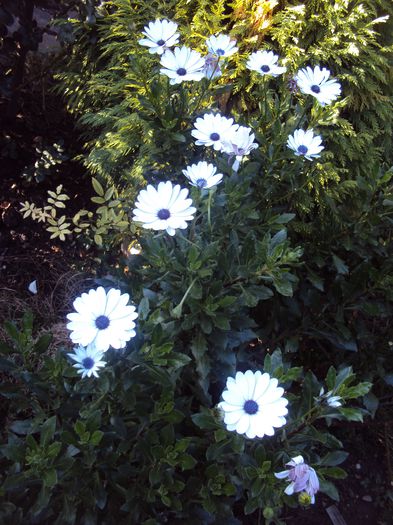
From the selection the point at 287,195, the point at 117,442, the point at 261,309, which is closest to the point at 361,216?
the point at 287,195

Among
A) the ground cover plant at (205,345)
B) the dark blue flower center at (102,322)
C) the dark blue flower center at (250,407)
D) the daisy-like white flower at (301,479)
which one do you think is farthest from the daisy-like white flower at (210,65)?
the daisy-like white flower at (301,479)

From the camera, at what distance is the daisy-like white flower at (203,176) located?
131 centimetres

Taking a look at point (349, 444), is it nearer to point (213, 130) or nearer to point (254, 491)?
point (254, 491)

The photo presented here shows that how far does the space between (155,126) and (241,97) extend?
2.19 feet

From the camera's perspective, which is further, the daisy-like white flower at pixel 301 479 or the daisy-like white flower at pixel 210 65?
the daisy-like white flower at pixel 210 65

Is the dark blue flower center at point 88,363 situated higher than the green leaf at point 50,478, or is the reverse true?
the dark blue flower center at point 88,363

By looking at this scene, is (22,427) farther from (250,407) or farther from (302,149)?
(302,149)

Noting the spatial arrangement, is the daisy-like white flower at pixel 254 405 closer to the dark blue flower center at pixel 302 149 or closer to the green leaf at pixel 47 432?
the green leaf at pixel 47 432

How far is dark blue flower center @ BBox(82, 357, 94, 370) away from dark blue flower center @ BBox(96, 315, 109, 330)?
0.27 feet

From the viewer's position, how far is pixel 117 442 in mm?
1302

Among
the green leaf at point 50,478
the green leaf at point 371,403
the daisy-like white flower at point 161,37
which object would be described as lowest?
the green leaf at point 50,478

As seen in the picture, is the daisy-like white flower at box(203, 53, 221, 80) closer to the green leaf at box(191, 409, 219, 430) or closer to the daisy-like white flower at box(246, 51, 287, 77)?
the daisy-like white flower at box(246, 51, 287, 77)

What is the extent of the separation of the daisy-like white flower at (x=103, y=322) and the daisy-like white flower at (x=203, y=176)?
1.19ft

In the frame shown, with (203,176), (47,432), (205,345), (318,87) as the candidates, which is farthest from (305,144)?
(47,432)
